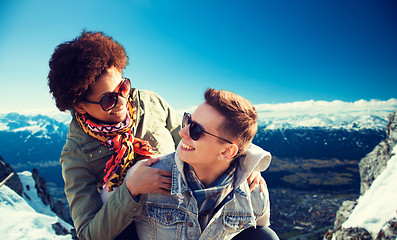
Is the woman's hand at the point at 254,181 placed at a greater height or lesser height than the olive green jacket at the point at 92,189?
greater

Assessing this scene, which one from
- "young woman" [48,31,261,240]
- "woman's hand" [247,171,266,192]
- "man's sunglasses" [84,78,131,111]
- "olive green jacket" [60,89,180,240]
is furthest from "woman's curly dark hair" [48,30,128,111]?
"woman's hand" [247,171,266,192]

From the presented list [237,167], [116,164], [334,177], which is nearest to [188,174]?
[237,167]

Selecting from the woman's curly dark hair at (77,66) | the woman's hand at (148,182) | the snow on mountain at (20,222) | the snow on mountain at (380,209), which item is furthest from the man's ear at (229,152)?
the snow on mountain at (20,222)

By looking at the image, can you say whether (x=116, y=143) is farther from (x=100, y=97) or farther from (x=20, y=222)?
(x=20, y=222)

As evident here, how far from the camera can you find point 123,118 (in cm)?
336

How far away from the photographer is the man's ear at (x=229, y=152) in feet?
10.1

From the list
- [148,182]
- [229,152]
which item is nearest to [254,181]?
[229,152]

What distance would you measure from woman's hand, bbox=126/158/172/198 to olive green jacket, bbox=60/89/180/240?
0.33ft

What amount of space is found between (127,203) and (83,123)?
132cm

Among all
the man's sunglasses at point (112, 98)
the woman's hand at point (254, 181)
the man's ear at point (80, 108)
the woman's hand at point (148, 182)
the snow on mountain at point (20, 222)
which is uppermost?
the man's sunglasses at point (112, 98)

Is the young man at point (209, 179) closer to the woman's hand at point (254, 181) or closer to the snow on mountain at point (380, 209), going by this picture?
the woman's hand at point (254, 181)

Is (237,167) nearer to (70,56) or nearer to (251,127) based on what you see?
(251,127)

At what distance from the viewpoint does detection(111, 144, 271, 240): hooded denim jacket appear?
9.48 ft

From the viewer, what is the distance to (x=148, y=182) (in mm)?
2693
